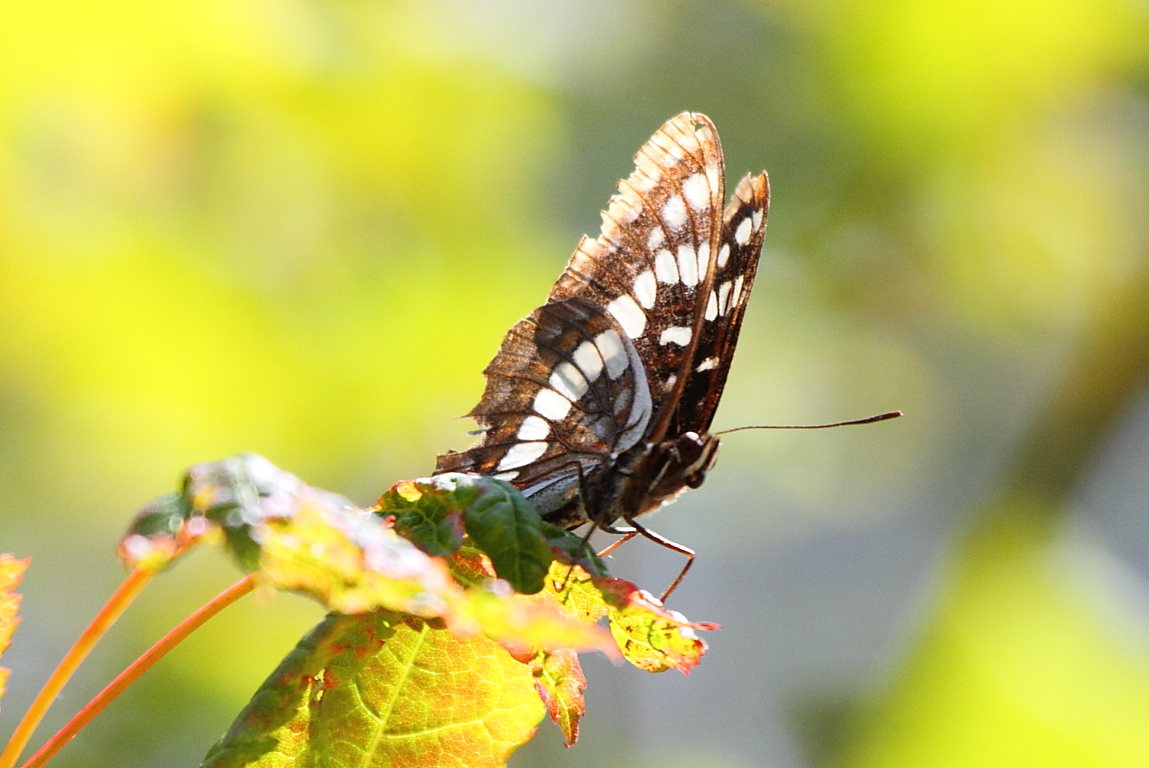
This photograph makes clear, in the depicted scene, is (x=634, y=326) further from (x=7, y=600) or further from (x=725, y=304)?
(x=7, y=600)

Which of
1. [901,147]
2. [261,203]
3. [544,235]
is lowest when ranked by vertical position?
[261,203]

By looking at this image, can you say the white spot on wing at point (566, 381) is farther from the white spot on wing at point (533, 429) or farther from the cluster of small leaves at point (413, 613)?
the cluster of small leaves at point (413, 613)

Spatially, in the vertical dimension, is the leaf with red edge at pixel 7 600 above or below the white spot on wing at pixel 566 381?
below

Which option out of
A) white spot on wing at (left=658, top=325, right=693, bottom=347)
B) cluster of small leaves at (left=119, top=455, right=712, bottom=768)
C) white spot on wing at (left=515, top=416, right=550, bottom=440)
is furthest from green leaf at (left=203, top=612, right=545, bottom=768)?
white spot on wing at (left=658, top=325, right=693, bottom=347)

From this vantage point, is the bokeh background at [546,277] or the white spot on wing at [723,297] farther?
the bokeh background at [546,277]

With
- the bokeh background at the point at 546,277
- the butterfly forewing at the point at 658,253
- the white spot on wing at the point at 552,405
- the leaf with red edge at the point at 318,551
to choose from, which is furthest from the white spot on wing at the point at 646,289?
the bokeh background at the point at 546,277

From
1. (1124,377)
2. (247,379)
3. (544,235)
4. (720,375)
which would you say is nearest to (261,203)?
(247,379)

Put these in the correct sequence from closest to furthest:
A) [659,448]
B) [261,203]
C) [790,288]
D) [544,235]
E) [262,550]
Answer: [262,550], [659,448], [261,203], [544,235], [790,288]

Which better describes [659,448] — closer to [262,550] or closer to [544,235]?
[262,550]
